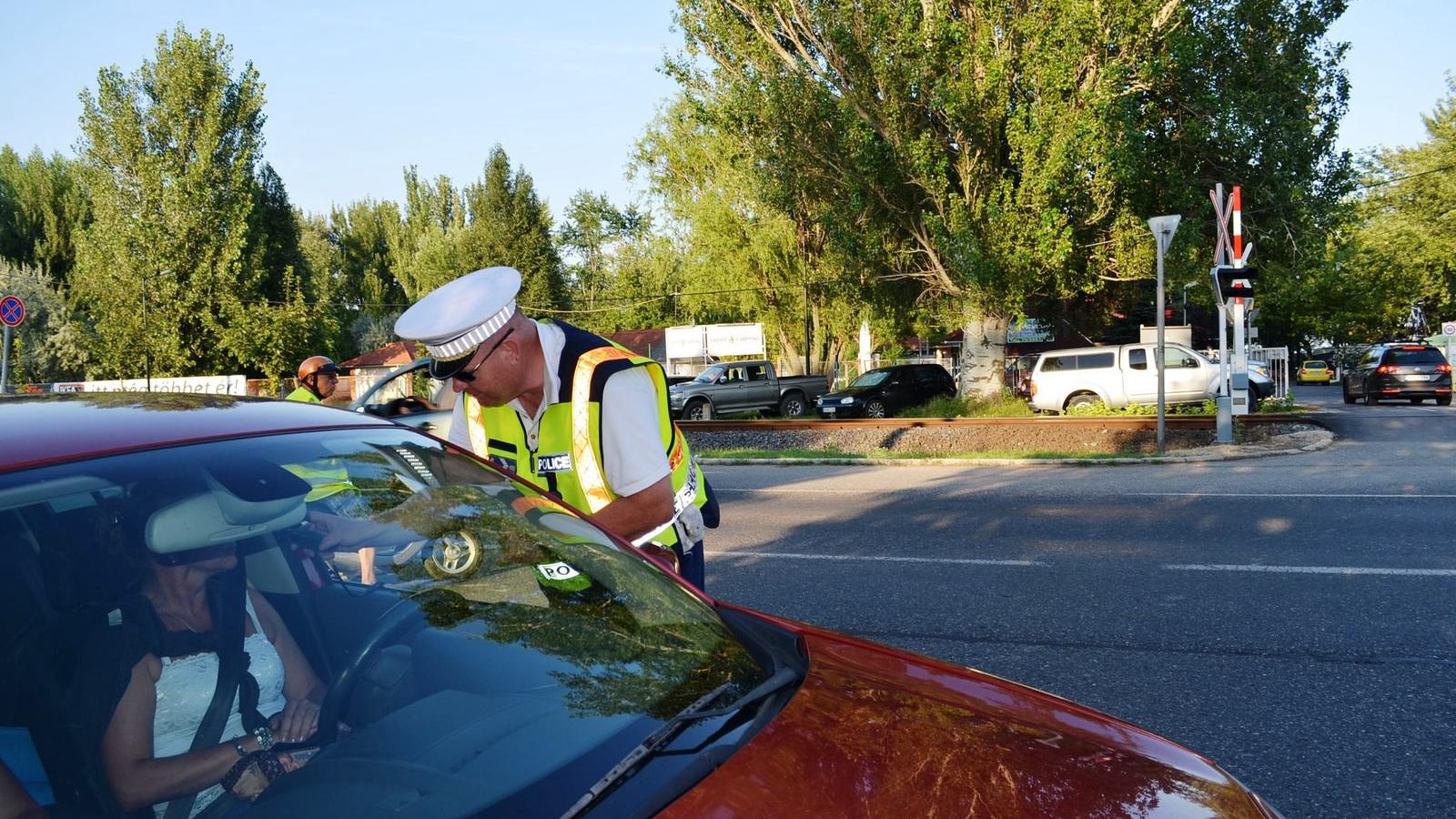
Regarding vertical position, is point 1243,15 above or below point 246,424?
above

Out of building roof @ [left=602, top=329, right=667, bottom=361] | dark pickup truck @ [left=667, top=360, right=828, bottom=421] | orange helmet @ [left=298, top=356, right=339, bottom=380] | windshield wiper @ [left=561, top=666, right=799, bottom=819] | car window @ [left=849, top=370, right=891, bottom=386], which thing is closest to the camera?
windshield wiper @ [left=561, top=666, right=799, bottom=819]

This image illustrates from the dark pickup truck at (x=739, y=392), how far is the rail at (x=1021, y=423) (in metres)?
7.71

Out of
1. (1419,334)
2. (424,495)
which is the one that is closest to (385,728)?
(424,495)

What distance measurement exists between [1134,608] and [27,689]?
5.37 meters

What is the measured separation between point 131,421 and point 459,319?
947 millimetres

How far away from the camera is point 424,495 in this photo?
7.47 feet

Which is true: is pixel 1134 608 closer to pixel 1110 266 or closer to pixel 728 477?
pixel 728 477

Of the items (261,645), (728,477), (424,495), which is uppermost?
(424,495)

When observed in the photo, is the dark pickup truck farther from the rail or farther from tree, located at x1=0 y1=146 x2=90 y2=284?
tree, located at x1=0 y1=146 x2=90 y2=284

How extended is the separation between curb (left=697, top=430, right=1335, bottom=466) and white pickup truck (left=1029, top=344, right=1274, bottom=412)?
5772mm

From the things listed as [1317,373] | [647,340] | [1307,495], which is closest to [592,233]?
[647,340]

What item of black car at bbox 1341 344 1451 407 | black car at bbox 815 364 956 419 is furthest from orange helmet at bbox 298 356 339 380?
black car at bbox 1341 344 1451 407

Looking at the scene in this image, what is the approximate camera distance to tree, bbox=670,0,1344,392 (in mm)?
20469

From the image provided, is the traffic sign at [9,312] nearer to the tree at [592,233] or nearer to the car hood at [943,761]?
the car hood at [943,761]
